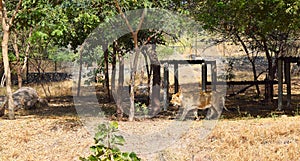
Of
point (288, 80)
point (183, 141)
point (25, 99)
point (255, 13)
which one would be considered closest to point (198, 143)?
point (183, 141)

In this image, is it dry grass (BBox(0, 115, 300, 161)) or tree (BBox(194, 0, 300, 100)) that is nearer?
dry grass (BBox(0, 115, 300, 161))

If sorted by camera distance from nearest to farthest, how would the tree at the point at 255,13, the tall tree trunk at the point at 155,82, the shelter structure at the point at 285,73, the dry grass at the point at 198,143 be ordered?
1. the dry grass at the point at 198,143
2. the tree at the point at 255,13
3. the shelter structure at the point at 285,73
4. the tall tree trunk at the point at 155,82

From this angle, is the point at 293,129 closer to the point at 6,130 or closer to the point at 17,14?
the point at 6,130

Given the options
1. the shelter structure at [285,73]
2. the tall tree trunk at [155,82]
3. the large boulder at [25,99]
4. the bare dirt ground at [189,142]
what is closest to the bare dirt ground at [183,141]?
the bare dirt ground at [189,142]

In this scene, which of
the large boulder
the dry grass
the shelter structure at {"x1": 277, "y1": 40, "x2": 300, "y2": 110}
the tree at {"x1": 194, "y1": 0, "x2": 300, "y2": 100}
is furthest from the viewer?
the large boulder

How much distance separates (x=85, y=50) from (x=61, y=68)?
30.4ft


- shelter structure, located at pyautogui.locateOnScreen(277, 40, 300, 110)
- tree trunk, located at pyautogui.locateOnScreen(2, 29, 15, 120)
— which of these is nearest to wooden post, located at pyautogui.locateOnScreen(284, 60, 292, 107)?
shelter structure, located at pyautogui.locateOnScreen(277, 40, 300, 110)

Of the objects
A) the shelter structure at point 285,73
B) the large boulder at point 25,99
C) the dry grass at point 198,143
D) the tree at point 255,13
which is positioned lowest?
the dry grass at point 198,143

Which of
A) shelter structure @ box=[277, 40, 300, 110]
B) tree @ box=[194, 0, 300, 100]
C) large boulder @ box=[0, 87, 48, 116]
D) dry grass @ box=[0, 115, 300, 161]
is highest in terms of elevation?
tree @ box=[194, 0, 300, 100]

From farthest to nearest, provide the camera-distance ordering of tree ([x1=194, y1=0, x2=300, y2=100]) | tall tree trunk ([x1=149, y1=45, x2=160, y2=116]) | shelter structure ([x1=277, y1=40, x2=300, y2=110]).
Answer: tall tree trunk ([x1=149, y1=45, x2=160, y2=116]), shelter structure ([x1=277, y1=40, x2=300, y2=110]), tree ([x1=194, y1=0, x2=300, y2=100])

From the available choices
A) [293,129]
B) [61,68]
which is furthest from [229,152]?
[61,68]

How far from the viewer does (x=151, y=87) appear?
35.1 ft

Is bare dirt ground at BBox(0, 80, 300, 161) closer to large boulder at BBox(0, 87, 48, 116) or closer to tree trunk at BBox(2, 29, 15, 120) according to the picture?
tree trunk at BBox(2, 29, 15, 120)

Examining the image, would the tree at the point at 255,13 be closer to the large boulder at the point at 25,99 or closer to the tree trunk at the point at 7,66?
the tree trunk at the point at 7,66
